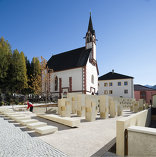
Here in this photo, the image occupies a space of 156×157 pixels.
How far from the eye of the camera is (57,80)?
1302 inches

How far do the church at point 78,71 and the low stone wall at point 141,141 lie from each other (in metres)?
23.4

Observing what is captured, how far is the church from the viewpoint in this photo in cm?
2866

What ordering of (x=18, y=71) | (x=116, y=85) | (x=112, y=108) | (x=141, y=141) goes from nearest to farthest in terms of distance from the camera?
(x=141, y=141) → (x=112, y=108) → (x=18, y=71) → (x=116, y=85)

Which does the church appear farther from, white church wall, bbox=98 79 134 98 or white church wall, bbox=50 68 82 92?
white church wall, bbox=98 79 134 98

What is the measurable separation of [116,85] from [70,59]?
54.3 feet

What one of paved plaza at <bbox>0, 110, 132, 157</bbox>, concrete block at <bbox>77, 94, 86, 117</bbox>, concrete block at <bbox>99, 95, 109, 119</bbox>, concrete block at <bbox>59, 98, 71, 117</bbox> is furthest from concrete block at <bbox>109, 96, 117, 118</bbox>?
paved plaza at <bbox>0, 110, 132, 157</bbox>

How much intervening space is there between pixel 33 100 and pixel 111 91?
24.8m

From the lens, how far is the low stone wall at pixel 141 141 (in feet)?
12.1

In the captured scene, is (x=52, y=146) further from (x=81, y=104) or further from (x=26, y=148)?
(x=81, y=104)

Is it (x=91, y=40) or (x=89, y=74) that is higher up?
(x=91, y=40)

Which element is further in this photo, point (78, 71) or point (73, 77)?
point (73, 77)

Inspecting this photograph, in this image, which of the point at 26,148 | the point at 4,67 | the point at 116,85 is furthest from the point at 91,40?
the point at 26,148

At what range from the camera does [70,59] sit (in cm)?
3338

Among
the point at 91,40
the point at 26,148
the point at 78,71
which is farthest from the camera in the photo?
the point at 91,40
